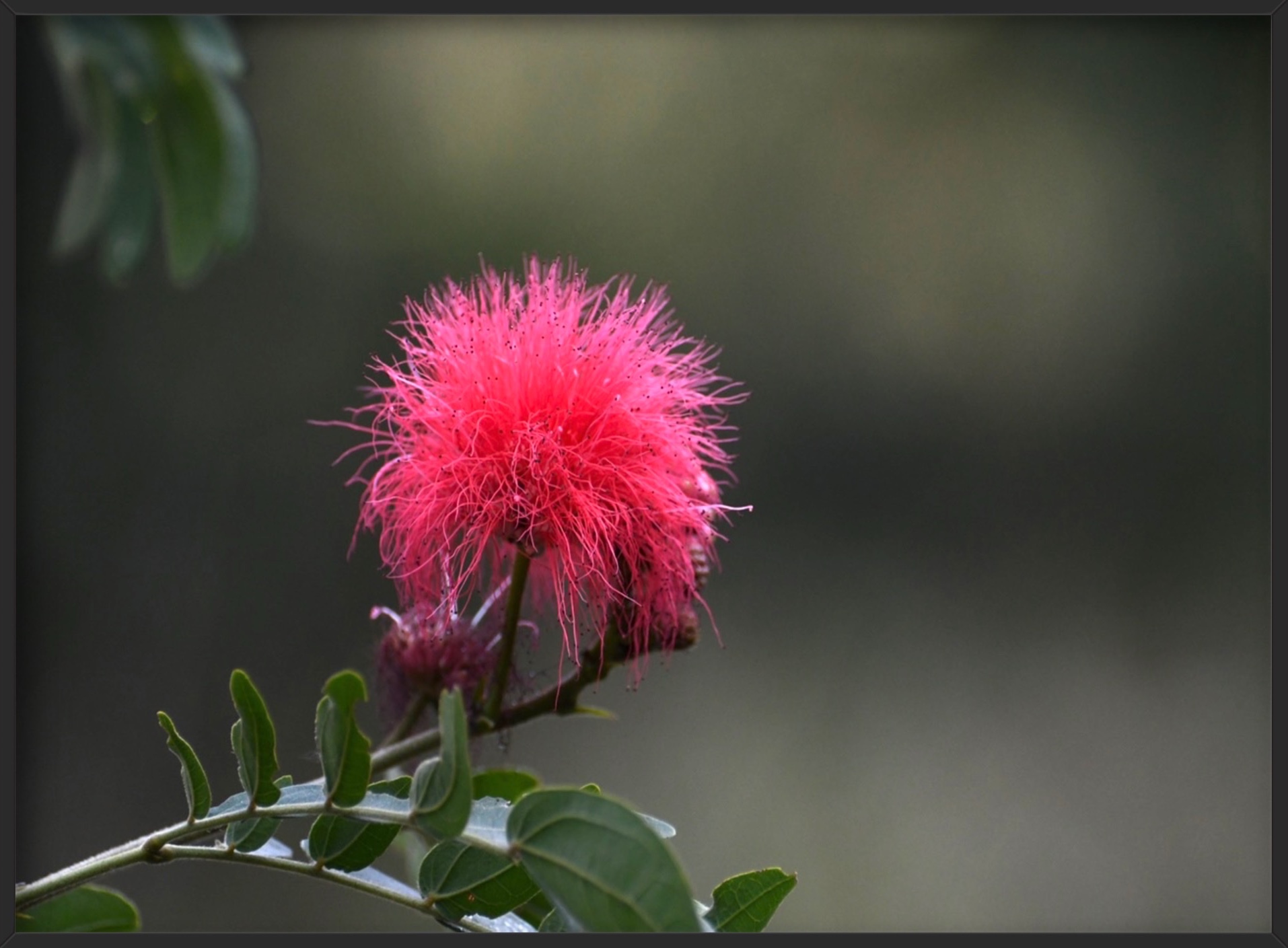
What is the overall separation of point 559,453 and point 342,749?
13.8 inches

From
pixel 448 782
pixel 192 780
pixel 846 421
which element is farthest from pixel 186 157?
pixel 846 421

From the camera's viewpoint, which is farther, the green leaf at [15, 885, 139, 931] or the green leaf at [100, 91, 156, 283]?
the green leaf at [100, 91, 156, 283]

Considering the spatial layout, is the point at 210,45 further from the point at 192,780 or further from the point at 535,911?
the point at 535,911

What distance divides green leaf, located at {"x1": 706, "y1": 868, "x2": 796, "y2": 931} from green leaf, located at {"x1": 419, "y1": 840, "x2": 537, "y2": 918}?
0.53 feet

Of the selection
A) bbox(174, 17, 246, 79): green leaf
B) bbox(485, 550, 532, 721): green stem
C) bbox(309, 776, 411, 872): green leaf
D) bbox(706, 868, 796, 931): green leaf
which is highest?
bbox(174, 17, 246, 79): green leaf

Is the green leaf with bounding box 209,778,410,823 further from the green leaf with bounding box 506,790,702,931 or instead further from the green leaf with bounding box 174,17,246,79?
the green leaf with bounding box 174,17,246,79

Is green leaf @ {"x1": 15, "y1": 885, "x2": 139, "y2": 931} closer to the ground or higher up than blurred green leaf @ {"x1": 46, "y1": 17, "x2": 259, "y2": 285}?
closer to the ground

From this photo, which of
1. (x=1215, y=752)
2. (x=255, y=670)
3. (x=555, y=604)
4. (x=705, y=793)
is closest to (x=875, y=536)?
(x=705, y=793)

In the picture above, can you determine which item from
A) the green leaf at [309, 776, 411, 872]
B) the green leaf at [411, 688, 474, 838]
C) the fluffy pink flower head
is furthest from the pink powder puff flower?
the green leaf at [411, 688, 474, 838]

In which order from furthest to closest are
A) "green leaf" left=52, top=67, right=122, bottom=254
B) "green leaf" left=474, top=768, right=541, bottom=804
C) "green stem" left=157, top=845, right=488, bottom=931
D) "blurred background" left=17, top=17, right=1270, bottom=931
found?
1. "blurred background" left=17, top=17, right=1270, bottom=931
2. "green leaf" left=52, top=67, right=122, bottom=254
3. "green leaf" left=474, top=768, right=541, bottom=804
4. "green stem" left=157, top=845, right=488, bottom=931

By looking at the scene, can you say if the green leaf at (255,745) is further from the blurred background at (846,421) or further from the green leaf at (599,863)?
Answer: the blurred background at (846,421)

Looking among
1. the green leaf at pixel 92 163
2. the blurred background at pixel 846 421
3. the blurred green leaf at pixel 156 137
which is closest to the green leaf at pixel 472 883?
the blurred green leaf at pixel 156 137

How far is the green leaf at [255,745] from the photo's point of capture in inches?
37.1

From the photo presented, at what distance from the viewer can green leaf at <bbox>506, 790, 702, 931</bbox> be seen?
72 centimetres
